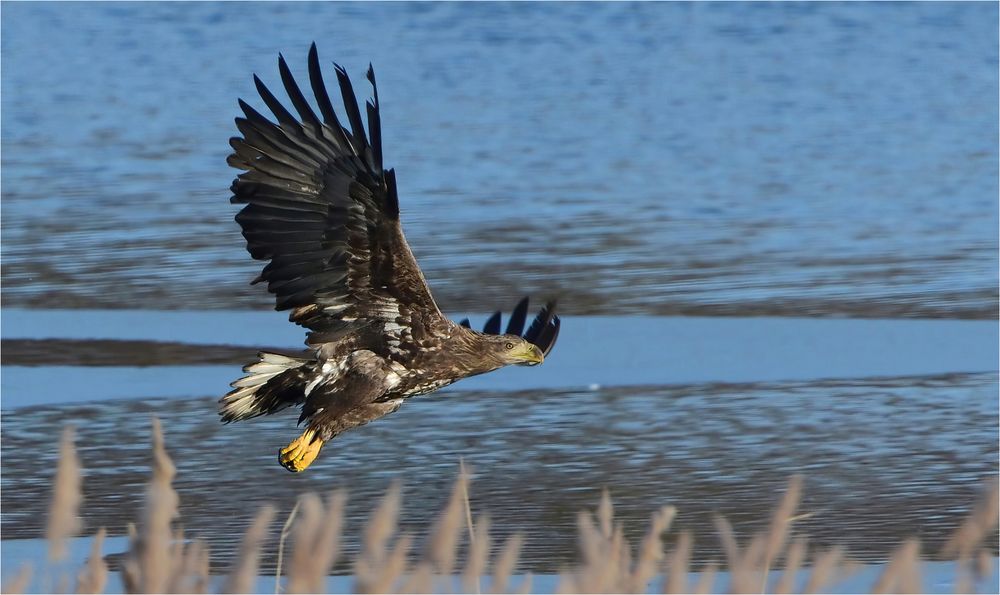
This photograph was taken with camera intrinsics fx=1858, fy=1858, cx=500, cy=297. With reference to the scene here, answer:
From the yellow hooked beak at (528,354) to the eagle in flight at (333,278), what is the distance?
45 mm

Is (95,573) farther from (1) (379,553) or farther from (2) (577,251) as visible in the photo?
(2) (577,251)

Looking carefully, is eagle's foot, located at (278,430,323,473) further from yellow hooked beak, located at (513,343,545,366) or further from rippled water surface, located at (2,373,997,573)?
yellow hooked beak, located at (513,343,545,366)

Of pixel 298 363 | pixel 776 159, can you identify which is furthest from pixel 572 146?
pixel 298 363

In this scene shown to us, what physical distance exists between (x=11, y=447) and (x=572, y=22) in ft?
37.9

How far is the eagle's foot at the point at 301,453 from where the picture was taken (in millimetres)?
5984

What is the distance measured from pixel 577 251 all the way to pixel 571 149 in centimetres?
304

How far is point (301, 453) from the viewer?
236 inches

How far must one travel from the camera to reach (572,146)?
13.7m

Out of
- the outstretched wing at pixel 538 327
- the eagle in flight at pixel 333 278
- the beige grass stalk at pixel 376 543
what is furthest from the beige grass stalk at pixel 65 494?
the outstretched wing at pixel 538 327

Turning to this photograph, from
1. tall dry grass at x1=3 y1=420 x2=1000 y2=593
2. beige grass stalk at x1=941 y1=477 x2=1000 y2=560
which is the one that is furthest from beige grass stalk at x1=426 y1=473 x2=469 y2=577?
beige grass stalk at x1=941 y1=477 x2=1000 y2=560

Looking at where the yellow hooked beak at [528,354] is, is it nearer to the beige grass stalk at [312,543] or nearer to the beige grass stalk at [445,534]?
the beige grass stalk at [445,534]

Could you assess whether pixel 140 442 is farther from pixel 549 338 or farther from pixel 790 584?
pixel 790 584

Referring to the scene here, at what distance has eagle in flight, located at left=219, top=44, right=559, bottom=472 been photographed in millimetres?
5742

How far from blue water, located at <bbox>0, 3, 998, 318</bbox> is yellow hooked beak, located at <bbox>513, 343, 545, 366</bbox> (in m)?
3.14
